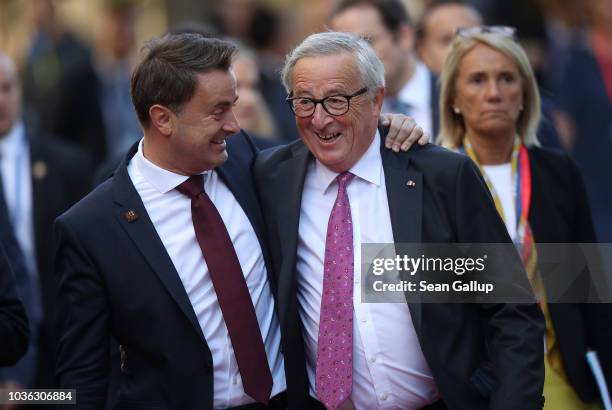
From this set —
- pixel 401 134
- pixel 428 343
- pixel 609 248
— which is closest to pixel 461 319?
pixel 428 343

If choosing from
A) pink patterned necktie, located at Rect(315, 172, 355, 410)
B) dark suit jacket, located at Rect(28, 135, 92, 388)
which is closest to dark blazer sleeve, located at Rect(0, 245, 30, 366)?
pink patterned necktie, located at Rect(315, 172, 355, 410)

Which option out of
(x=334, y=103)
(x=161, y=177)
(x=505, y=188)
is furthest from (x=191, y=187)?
(x=505, y=188)

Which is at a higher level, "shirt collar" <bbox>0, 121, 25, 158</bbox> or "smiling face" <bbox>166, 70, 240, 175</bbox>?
"smiling face" <bbox>166, 70, 240, 175</bbox>

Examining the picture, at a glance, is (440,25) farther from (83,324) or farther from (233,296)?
(83,324)

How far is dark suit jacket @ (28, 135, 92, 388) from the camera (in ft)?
25.5

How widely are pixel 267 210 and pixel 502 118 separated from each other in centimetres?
136

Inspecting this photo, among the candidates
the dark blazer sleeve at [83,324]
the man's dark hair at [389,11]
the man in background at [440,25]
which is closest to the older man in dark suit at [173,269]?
the dark blazer sleeve at [83,324]

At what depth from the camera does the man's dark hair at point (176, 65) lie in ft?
15.9

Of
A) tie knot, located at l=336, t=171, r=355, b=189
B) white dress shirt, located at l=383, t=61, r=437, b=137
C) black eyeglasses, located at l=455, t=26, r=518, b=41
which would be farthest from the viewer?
white dress shirt, located at l=383, t=61, r=437, b=137

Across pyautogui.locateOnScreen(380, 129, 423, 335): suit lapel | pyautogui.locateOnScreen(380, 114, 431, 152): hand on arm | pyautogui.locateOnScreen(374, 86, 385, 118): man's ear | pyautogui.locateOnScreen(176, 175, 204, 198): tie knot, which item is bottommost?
pyautogui.locateOnScreen(176, 175, 204, 198): tie knot

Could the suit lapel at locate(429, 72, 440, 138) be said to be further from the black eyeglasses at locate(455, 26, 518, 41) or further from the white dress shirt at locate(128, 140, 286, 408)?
the white dress shirt at locate(128, 140, 286, 408)

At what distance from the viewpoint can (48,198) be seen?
312 inches

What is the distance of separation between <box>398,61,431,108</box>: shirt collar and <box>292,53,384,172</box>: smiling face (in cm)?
240

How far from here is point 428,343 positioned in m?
4.66
